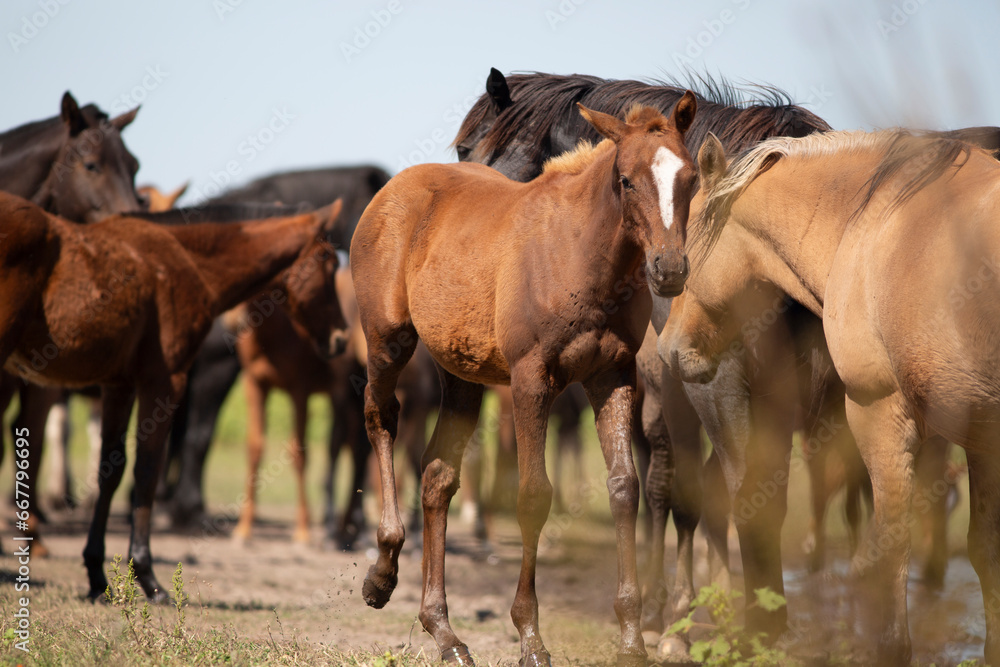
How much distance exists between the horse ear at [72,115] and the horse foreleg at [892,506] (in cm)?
670

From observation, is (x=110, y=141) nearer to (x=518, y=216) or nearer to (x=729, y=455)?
(x=518, y=216)

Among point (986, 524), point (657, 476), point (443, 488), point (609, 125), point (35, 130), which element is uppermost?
point (35, 130)

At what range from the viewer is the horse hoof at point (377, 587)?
4.60 m

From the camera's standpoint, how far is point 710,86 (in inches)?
237

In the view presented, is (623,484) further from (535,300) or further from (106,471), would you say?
(106,471)

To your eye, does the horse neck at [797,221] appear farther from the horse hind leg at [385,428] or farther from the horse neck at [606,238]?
the horse hind leg at [385,428]

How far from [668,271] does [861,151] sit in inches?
58.9

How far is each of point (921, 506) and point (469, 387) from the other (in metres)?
3.50

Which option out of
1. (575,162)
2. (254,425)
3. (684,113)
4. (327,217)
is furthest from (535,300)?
(254,425)

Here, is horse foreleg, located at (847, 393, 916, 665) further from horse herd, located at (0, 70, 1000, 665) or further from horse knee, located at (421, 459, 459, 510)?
horse knee, located at (421, 459, 459, 510)

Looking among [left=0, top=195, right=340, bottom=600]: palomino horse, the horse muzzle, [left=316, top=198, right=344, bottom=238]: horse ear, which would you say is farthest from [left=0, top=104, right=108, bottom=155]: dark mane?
the horse muzzle

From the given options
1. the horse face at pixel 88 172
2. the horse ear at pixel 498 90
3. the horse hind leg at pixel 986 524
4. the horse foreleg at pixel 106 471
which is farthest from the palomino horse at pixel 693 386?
the horse face at pixel 88 172

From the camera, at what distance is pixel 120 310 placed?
20.3 feet

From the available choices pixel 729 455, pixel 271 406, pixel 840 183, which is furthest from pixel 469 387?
pixel 271 406
